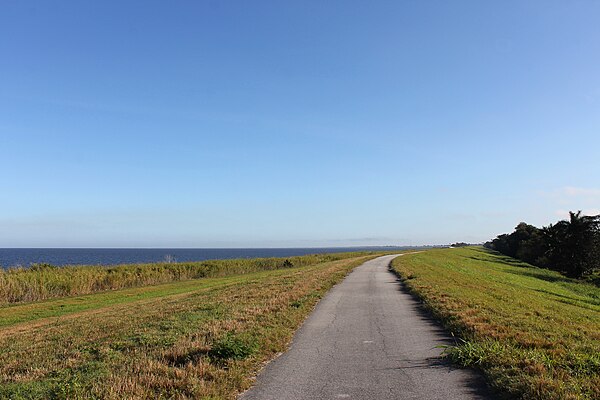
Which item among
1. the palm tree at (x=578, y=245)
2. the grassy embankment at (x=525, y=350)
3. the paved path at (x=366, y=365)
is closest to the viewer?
the grassy embankment at (x=525, y=350)

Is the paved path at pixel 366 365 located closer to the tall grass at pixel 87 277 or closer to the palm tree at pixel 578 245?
the tall grass at pixel 87 277

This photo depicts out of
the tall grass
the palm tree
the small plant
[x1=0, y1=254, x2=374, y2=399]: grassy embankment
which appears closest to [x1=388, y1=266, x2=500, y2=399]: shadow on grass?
the small plant

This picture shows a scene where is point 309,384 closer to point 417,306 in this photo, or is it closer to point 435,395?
point 435,395

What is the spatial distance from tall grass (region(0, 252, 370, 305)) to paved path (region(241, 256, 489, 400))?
22.8 metres

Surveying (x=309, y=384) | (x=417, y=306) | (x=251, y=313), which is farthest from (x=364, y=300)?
(x=309, y=384)

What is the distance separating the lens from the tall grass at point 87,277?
87.7 feet

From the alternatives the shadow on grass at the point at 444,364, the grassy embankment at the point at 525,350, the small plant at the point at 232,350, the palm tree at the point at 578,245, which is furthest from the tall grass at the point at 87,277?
the palm tree at the point at 578,245

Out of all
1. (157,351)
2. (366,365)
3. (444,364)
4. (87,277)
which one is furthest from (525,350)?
(87,277)

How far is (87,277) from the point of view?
31047mm

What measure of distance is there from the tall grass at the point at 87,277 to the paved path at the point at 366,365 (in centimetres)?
2275

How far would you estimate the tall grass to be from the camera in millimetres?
26719

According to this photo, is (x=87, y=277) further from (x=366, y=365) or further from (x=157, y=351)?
(x=366, y=365)

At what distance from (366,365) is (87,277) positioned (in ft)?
95.6

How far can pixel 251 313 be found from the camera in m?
12.5
